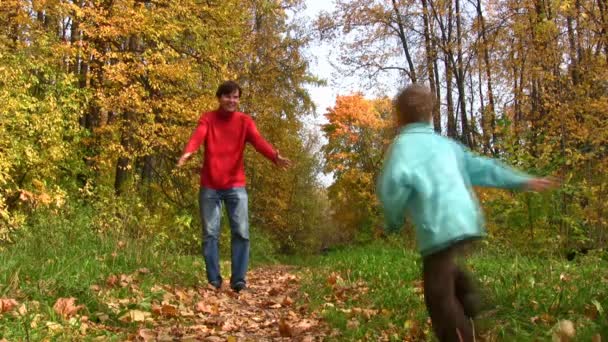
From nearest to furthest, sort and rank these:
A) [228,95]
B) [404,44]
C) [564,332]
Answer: [564,332] → [228,95] → [404,44]

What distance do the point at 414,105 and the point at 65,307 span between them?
107 inches

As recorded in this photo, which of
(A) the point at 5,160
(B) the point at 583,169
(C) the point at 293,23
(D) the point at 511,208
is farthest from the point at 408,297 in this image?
(C) the point at 293,23

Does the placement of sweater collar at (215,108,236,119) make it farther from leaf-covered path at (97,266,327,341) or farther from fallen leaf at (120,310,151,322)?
fallen leaf at (120,310,151,322)

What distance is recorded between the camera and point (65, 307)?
3.94 m

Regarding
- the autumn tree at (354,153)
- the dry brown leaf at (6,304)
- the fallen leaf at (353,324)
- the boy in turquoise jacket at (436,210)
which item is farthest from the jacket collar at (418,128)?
the autumn tree at (354,153)

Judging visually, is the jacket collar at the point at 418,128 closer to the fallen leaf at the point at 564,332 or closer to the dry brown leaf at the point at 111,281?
the fallen leaf at the point at 564,332

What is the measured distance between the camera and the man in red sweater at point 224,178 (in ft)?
20.4

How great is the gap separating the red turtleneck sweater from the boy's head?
3.45 metres

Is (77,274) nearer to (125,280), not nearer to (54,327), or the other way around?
(125,280)

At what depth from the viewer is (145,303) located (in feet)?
14.7

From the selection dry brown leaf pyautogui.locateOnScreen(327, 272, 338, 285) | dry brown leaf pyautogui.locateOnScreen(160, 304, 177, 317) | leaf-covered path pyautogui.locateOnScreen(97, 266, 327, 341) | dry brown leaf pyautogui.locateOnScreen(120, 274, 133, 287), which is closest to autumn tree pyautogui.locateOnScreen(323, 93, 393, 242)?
dry brown leaf pyautogui.locateOnScreen(327, 272, 338, 285)

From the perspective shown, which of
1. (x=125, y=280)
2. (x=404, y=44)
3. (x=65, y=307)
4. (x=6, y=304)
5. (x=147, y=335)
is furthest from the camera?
(x=404, y=44)

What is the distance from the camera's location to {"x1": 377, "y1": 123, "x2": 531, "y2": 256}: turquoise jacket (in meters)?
2.67

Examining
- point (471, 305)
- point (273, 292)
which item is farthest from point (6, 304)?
point (273, 292)
